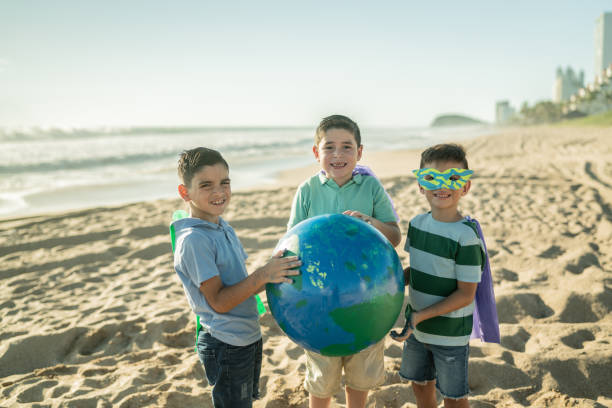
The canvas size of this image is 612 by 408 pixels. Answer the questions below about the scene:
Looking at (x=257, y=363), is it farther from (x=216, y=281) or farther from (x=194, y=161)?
(x=194, y=161)

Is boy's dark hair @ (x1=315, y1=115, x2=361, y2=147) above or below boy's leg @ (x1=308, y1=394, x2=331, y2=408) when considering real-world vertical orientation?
above

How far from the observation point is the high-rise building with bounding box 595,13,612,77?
559 ft

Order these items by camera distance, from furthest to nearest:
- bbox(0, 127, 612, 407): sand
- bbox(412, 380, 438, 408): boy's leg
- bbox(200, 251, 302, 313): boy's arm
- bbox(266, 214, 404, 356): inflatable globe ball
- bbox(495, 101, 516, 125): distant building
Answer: bbox(495, 101, 516, 125): distant building → bbox(0, 127, 612, 407): sand → bbox(412, 380, 438, 408): boy's leg → bbox(200, 251, 302, 313): boy's arm → bbox(266, 214, 404, 356): inflatable globe ball

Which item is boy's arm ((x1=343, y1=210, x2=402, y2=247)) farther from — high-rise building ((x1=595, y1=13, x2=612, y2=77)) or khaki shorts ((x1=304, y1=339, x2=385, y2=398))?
high-rise building ((x1=595, y1=13, x2=612, y2=77))

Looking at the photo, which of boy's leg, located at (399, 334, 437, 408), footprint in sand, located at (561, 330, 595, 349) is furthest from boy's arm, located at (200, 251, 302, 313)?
footprint in sand, located at (561, 330, 595, 349)

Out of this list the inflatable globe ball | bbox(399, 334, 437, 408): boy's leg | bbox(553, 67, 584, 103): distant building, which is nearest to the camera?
→ the inflatable globe ball

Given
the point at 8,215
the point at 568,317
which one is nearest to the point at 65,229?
the point at 8,215

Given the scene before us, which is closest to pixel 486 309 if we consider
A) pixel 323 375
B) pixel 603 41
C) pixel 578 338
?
pixel 323 375

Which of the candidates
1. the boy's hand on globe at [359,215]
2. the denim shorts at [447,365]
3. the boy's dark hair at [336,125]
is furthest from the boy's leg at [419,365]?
the boy's dark hair at [336,125]

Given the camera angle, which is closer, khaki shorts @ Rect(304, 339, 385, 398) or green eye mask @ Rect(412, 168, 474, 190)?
green eye mask @ Rect(412, 168, 474, 190)

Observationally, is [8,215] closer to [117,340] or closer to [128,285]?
[128,285]

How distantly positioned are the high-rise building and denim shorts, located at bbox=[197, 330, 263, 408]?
8685 inches

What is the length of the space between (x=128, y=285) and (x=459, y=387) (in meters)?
4.97

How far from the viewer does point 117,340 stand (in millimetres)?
4398
